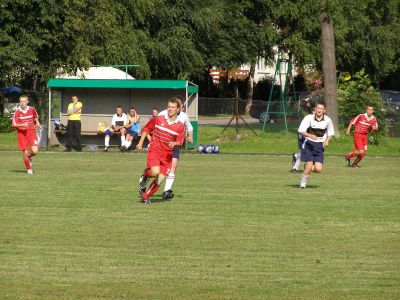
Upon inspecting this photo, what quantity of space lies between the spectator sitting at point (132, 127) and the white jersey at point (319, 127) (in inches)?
699

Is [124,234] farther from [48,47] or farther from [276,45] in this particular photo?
[276,45]

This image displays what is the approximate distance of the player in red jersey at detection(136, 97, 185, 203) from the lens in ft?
59.2

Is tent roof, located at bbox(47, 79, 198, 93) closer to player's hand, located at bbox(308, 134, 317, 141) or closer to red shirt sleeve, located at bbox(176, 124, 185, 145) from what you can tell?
player's hand, located at bbox(308, 134, 317, 141)

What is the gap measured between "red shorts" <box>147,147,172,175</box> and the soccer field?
0.63m

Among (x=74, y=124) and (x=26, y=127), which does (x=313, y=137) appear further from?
(x=74, y=124)

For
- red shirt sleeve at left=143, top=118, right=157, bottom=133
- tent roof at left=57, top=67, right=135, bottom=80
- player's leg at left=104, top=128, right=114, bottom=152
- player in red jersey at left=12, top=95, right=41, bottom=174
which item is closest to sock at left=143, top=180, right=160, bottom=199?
red shirt sleeve at left=143, top=118, right=157, bottom=133

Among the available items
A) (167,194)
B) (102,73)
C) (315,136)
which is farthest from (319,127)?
(102,73)

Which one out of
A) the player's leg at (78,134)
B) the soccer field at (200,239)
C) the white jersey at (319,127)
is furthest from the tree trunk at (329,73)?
the white jersey at (319,127)

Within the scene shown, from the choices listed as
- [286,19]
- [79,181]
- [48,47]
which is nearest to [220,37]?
[286,19]

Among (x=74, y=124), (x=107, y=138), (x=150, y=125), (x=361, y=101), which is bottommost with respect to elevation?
(x=107, y=138)

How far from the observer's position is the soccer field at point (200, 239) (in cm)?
1022

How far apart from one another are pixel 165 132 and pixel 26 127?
8.06 metres

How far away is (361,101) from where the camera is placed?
42.8m

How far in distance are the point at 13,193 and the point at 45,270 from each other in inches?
349
